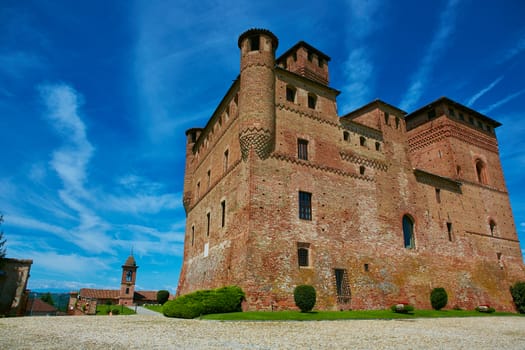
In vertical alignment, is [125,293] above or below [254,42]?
below

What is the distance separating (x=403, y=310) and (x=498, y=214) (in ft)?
64.9

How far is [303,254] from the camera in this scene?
785 inches

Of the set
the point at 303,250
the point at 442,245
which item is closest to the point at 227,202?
the point at 303,250

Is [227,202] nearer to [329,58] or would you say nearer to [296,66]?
[296,66]

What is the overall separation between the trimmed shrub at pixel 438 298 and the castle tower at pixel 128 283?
4182cm

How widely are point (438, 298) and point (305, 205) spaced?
11.6 m

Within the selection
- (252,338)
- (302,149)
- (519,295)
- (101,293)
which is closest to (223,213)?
(302,149)

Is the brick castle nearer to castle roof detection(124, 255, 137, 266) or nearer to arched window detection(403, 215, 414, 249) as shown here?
arched window detection(403, 215, 414, 249)

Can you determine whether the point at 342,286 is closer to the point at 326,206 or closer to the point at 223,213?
the point at 326,206

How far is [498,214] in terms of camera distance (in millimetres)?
32938

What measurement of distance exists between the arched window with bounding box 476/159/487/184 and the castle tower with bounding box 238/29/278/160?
24.3m

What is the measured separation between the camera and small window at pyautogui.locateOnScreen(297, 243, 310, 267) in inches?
777

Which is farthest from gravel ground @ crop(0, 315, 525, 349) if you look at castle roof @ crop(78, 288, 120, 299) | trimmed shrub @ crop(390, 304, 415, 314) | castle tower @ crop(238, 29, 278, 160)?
castle roof @ crop(78, 288, 120, 299)

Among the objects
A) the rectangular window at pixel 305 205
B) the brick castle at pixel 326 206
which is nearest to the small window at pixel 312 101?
the brick castle at pixel 326 206
